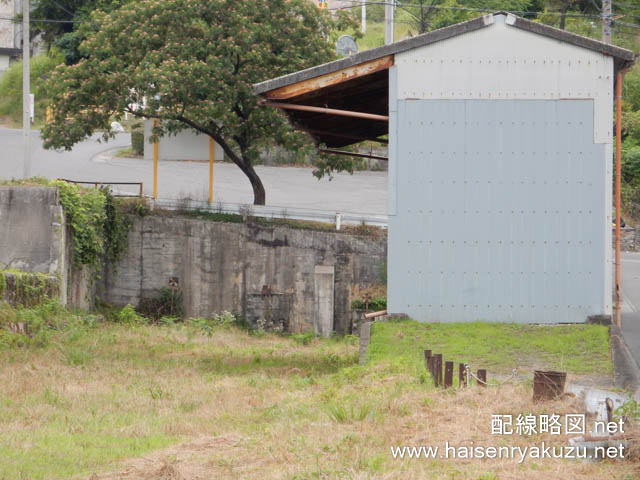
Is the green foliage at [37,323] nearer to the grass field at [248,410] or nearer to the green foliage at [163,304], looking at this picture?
the grass field at [248,410]

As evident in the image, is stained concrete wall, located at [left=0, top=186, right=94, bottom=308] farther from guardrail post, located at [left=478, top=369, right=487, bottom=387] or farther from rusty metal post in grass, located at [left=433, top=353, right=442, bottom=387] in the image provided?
guardrail post, located at [left=478, top=369, right=487, bottom=387]

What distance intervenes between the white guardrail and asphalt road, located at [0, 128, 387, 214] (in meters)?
2.04

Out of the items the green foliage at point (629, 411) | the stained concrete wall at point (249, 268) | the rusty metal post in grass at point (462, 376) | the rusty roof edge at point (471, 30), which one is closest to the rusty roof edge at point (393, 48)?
the rusty roof edge at point (471, 30)

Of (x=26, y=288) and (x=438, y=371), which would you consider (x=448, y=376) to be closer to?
(x=438, y=371)

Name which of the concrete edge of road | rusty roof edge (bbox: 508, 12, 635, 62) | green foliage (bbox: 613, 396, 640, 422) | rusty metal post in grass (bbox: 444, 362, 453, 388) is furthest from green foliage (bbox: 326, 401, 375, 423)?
rusty roof edge (bbox: 508, 12, 635, 62)

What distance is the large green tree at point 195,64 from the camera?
24.1 metres

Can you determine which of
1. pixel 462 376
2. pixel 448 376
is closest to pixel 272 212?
pixel 462 376

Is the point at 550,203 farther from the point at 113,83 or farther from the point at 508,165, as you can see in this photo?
the point at 113,83

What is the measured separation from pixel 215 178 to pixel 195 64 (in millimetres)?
12564

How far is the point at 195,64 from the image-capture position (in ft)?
77.8

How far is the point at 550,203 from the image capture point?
591 inches

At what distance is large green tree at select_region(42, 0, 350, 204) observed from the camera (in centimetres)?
2411

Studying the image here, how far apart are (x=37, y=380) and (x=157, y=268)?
1273 cm

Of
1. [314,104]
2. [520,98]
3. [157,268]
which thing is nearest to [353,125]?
[314,104]
